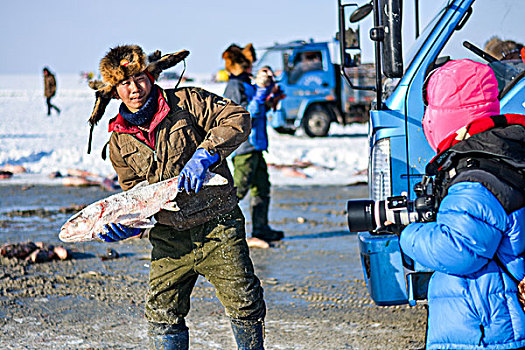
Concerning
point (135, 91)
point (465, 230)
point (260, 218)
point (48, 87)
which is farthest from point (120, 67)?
point (48, 87)

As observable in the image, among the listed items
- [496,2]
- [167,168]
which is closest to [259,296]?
[167,168]

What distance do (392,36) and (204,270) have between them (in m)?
1.73

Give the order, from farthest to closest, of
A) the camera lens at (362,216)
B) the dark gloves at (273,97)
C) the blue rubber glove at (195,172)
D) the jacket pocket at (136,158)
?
the dark gloves at (273,97) → the jacket pocket at (136,158) → the blue rubber glove at (195,172) → the camera lens at (362,216)

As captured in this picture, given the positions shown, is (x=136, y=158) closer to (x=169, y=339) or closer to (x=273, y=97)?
(x=169, y=339)

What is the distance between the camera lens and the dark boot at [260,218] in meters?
7.31

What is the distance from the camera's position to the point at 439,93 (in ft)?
8.21

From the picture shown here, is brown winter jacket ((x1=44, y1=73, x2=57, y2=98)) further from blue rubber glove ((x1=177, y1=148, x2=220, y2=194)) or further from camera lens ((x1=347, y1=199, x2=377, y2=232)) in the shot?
camera lens ((x1=347, y1=199, x2=377, y2=232))

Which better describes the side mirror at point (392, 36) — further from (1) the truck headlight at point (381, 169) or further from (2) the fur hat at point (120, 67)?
(2) the fur hat at point (120, 67)

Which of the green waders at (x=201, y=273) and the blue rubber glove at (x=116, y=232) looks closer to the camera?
the blue rubber glove at (x=116, y=232)

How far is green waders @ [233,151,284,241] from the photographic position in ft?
23.2

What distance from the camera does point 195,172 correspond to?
3.28 meters

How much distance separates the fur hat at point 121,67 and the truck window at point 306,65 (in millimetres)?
15681

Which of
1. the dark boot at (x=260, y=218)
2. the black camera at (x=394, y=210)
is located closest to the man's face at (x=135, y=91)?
the black camera at (x=394, y=210)

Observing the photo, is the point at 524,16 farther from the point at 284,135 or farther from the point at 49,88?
the point at 49,88
